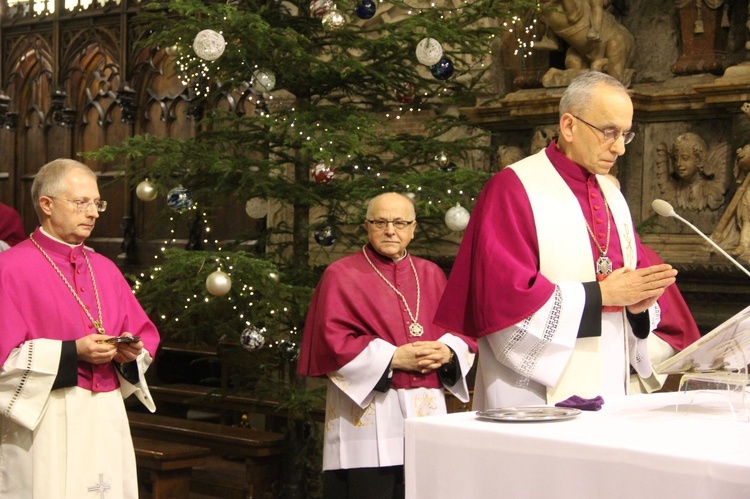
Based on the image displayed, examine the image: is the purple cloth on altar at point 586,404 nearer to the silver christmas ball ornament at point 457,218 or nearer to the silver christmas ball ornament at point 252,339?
the silver christmas ball ornament at point 457,218

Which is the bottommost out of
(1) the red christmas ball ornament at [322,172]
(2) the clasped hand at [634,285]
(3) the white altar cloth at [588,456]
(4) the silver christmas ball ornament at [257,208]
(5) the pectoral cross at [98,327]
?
(3) the white altar cloth at [588,456]

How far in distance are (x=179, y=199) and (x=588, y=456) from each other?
155 inches

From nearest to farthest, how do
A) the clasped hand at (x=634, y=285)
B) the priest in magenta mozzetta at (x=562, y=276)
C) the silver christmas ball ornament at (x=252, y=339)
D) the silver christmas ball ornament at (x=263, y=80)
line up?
the clasped hand at (x=634, y=285) → the priest in magenta mozzetta at (x=562, y=276) → the silver christmas ball ornament at (x=252, y=339) → the silver christmas ball ornament at (x=263, y=80)

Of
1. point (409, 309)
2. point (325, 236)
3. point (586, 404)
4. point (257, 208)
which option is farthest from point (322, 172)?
point (586, 404)

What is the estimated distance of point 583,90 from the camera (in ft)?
11.7

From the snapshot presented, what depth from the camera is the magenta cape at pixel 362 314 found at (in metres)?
4.72

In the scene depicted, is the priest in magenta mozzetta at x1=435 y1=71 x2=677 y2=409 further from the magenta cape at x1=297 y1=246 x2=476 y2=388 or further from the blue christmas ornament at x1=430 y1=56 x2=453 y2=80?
the blue christmas ornament at x1=430 y1=56 x2=453 y2=80

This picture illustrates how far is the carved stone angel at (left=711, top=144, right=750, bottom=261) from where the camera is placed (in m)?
6.28

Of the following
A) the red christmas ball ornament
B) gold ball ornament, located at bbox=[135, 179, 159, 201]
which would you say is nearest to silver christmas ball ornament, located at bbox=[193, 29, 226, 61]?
the red christmas ball ornament

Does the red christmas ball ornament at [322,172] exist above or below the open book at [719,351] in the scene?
above

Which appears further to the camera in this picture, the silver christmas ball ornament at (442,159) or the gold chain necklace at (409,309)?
the silver christmas ball ornament at (442,159)

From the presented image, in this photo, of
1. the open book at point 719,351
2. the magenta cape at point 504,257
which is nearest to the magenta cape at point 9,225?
the magenta cape at point 504,257

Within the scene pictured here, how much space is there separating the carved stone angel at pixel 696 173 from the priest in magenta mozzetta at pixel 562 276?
312 centimetres

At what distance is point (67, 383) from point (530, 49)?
4400 mm
